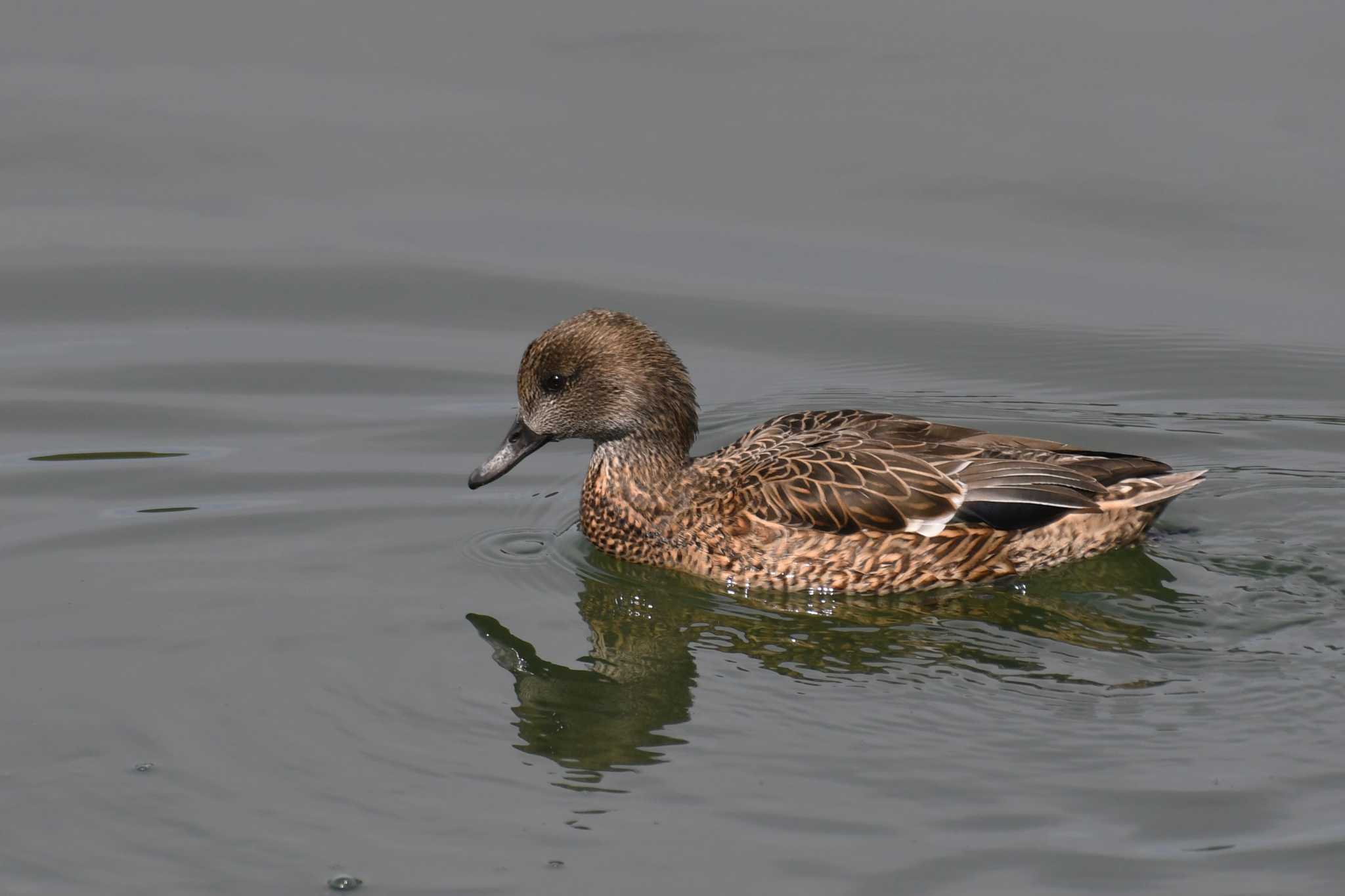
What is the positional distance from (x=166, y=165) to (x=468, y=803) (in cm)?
820

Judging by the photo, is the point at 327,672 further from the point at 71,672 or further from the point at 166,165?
the point at 166,165

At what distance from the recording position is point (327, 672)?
859 centimetres

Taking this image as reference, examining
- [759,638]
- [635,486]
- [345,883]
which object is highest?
[635,486]

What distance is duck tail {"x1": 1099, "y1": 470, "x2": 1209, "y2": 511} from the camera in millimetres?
9820

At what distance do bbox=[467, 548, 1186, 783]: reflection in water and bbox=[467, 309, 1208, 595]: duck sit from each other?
138 mm

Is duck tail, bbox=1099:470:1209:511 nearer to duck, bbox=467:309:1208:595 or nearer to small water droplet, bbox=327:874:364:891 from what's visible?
duck, bbox=467:309:1208:595

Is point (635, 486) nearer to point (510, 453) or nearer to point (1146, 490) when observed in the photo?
point (510, 453)

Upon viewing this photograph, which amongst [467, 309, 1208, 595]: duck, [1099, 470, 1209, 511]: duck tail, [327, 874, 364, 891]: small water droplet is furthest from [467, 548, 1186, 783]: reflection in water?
[327, 874, 364, 891]: small water droplet

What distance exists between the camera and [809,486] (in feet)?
32.5


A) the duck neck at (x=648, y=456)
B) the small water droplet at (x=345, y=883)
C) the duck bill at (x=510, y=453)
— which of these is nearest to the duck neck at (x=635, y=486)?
the duck neck at (x=648, y=456)

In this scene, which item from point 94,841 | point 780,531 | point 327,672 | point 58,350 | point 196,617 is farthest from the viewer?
point 58,350

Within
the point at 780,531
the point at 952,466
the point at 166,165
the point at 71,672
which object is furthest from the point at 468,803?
the point at 166,165

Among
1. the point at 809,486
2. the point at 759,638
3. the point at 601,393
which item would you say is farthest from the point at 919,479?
the point at 601,393

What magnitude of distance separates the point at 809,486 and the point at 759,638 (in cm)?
103
